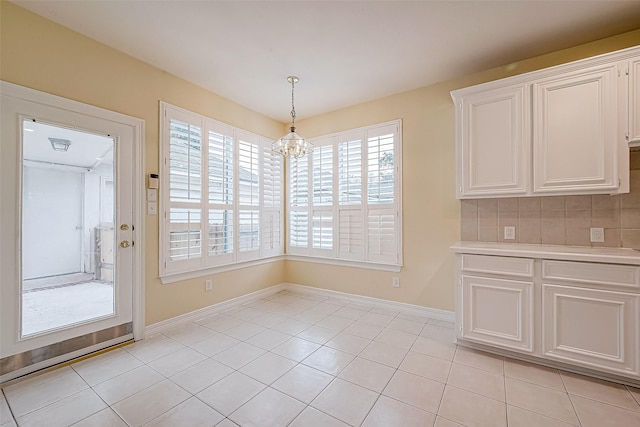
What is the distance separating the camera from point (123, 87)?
2613 millimetres

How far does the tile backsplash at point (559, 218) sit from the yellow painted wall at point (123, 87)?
301cm

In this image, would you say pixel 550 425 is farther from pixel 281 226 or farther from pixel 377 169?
pixel 281 226

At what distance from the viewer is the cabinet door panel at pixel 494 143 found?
7.96ft

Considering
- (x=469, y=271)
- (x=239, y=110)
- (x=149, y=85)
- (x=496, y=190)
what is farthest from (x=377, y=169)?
(x=149, y=85)

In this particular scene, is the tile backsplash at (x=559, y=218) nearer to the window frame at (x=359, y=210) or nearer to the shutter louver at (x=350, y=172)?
the window frame at (x=359, y=210)

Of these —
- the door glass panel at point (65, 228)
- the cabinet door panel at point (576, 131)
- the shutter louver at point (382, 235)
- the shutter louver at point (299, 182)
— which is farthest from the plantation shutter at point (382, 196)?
the door glass panel at point (65, 228)

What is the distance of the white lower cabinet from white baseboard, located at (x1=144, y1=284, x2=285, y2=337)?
105 inches

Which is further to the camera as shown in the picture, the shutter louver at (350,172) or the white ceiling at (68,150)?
the shutter louver at (350,172)

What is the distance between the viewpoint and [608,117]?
2117 mm

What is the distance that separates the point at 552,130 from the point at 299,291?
3.65 metres

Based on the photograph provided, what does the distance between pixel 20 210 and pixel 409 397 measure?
Answer: 315cm

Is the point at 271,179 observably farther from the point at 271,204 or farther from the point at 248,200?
the point at 248,200

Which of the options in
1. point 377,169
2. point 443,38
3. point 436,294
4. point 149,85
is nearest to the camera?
point 443,38

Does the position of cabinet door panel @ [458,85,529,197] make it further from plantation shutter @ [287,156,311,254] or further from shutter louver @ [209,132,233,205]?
shutter louver @ [209,132,233,205]
